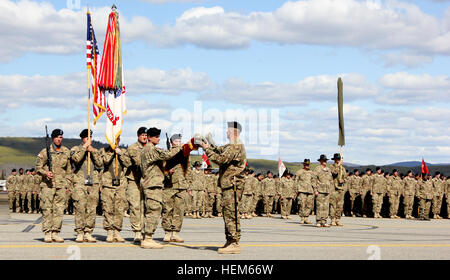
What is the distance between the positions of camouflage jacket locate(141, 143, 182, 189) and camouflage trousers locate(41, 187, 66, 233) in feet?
6.29

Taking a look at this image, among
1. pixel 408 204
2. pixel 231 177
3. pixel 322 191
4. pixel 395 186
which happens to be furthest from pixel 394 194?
pixel 231 177

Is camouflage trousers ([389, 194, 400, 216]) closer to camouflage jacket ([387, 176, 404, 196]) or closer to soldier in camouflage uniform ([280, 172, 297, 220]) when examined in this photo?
camouflage jacket ([387, 176, 404, 196])

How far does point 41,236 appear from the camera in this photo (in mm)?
15859

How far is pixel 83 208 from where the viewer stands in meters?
14.3

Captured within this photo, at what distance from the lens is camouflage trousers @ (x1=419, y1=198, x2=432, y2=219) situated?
29984mm

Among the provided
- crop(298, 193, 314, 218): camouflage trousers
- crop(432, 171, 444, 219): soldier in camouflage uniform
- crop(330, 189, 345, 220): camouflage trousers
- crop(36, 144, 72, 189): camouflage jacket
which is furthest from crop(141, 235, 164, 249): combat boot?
crop(432, 171, 444, 219): soldier in camouflage uniform

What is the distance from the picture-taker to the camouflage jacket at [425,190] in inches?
1197

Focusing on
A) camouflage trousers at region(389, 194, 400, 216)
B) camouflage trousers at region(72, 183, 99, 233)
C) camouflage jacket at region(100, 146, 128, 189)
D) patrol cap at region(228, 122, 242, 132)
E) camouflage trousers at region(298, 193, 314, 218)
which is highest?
patrol cap at region(228, 122, 242, 132)

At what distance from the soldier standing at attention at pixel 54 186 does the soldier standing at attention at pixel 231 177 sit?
12.1 ft

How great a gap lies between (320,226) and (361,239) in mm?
5502

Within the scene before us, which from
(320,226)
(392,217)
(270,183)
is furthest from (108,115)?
(392,217)

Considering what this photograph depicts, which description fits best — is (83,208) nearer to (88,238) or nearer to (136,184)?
(88,238)

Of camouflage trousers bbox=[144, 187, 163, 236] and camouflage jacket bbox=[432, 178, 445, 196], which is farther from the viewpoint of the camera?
camouflage jacket bbox=[432, 178, 445, 196]
